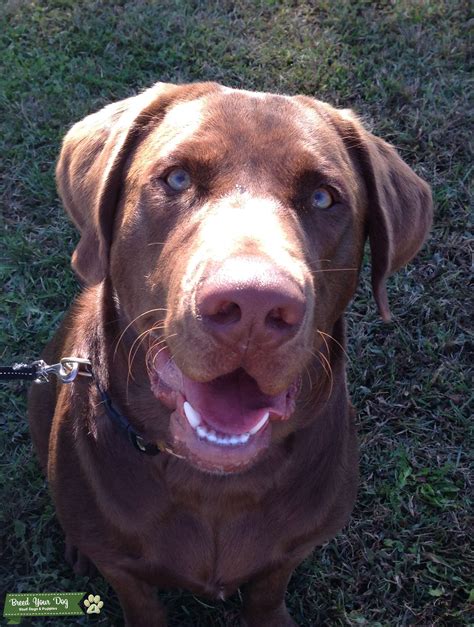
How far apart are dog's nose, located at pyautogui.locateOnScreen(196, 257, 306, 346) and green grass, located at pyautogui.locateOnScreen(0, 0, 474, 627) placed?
6.66 feet

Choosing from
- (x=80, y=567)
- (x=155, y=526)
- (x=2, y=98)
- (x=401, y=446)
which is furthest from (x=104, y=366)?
(x=2, y=98)

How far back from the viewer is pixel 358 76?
16.9 ft

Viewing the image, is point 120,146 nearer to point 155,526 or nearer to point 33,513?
point 155,526

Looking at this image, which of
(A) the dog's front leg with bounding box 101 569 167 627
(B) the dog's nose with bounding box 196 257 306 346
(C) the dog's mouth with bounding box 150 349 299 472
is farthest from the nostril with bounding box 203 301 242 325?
(A) the dog's front leg with bounding box 101 569 167 627

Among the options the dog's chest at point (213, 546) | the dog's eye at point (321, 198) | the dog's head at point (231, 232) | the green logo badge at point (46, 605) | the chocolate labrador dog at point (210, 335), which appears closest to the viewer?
the dog's head at point (231, 232)

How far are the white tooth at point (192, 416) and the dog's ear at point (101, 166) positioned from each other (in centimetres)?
56

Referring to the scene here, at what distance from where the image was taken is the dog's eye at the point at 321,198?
2.41m

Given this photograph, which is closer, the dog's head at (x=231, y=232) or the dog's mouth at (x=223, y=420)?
the dog's head at (x=231, y=232)

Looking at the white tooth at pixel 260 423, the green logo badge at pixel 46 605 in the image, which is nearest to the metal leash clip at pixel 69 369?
the white tooth at pixel 260 423

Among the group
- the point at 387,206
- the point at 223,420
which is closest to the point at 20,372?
the point at 223,420

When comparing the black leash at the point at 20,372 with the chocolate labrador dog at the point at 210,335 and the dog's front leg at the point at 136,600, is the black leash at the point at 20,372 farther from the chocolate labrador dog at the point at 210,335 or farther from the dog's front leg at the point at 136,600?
the dog's front leg at the point at 136,600

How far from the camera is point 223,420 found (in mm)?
2264

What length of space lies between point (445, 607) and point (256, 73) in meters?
3.47

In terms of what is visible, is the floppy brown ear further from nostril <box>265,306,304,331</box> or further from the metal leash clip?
the metal leash clip
